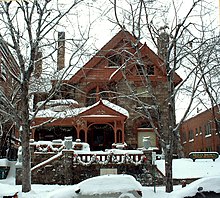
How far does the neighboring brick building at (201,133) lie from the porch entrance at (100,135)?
12.0 m

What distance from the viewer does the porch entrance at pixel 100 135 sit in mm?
28328

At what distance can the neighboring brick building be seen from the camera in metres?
37.6

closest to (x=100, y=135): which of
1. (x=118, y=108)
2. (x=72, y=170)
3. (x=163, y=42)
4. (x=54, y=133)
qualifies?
(x=118, y=108)

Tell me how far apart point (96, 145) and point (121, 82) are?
5.50 m

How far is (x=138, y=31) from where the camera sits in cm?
1459

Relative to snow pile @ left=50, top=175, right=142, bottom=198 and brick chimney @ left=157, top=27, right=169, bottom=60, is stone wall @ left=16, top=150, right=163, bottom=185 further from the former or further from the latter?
snow pile @ left=50, top=175, right=142, bottom=198

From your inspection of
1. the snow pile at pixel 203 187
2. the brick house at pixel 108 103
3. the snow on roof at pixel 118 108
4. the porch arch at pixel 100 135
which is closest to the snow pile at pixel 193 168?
the snow on roof at pixel 118 108

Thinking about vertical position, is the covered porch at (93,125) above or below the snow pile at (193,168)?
above

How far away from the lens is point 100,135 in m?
28.7

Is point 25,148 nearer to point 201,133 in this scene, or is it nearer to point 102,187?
point 102,187

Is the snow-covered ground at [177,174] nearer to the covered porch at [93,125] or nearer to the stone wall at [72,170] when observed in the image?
the stone wall at [72,170]

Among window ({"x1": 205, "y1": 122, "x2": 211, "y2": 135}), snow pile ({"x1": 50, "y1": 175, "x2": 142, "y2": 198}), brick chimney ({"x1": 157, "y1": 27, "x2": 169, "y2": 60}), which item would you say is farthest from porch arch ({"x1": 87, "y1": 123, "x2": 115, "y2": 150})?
snow pile ({"x1": 50, "y1": 175, "x2": 142, "y2": 198})

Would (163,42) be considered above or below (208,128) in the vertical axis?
above

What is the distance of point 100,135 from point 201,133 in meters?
18.7
